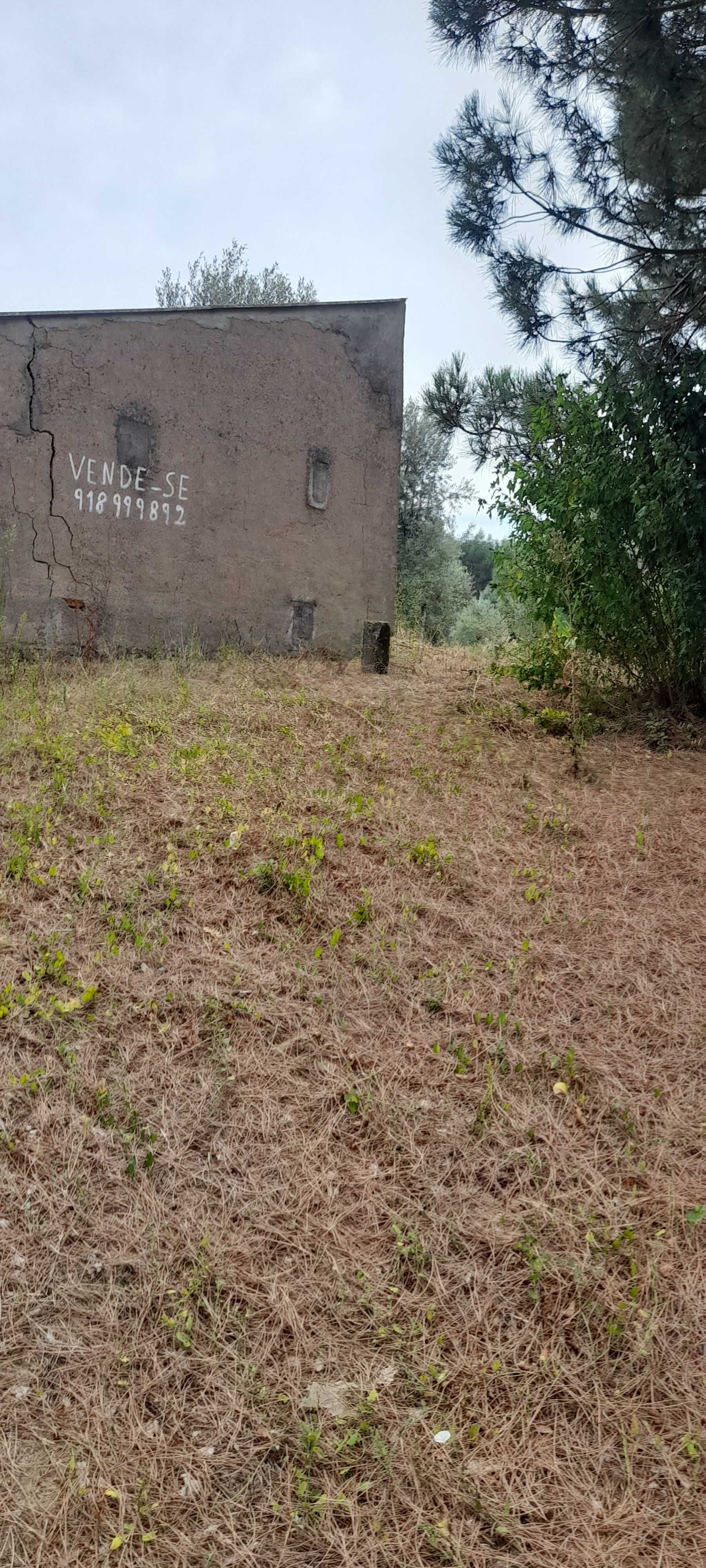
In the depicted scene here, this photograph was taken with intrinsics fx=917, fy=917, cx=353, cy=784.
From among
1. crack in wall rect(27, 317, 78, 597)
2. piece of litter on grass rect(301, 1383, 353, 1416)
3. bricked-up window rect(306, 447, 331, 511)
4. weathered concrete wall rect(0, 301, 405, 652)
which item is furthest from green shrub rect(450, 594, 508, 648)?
piece of litter on grass rect(301, 1383, 353, 1416)

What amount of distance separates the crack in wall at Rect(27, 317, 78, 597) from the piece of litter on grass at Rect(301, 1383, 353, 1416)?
7213mm

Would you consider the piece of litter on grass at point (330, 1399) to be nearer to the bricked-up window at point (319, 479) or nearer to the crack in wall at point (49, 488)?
the crack in wall at point (49, 488)

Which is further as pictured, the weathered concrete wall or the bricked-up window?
the bricked-up window

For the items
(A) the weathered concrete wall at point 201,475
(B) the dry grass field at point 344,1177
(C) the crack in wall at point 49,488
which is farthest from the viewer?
(A) the weathered concrete wall at point 201,475

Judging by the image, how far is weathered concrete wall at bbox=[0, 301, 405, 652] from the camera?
8117 millimetres

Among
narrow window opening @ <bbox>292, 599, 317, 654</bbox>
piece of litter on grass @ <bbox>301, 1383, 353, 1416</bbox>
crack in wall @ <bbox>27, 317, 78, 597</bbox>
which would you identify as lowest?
piece of litter on grass @ <bbox>301, 1383, 353, 1416</bbox>

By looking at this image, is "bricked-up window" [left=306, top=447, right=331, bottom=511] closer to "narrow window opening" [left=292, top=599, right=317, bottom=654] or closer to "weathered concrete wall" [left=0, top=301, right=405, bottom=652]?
"weathered concrete wall" [left=0, top=301, right=405, bottom=652]

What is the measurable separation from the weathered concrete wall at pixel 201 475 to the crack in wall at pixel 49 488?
0.01 meters

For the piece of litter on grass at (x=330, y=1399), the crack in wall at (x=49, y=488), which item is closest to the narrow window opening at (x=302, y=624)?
the crack in wall at (x=49, y=488)

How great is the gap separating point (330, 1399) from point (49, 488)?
25.0ft

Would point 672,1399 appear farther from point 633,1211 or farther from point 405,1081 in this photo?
point 405,1081

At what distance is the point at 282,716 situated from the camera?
6.57 metres

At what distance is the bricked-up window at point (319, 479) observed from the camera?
9445 mm

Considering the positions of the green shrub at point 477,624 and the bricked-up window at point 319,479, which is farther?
the green shrub at point 477,624
